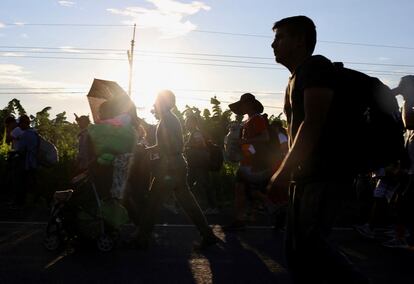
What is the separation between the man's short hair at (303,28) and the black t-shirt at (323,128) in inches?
11.3

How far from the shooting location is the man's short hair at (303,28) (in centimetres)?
379

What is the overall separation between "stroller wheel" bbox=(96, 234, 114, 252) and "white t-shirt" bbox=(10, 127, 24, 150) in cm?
541

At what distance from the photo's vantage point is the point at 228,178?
15.2 meters

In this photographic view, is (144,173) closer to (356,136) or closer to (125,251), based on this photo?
(125,251)

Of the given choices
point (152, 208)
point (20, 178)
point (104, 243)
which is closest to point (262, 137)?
point (152, 208)

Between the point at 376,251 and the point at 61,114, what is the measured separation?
183 ft

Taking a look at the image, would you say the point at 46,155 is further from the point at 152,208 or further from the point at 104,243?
the point at 104,243

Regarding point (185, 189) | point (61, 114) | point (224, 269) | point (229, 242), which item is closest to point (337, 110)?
point (224, 269)

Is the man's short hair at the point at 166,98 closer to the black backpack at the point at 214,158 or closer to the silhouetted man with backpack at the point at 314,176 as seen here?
the black backpack at the point at 214,158

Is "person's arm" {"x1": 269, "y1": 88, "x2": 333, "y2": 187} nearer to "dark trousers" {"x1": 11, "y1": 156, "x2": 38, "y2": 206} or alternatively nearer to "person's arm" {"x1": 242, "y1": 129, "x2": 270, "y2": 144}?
"person's arm" {"x1": 242, "y1": 129, "x2": 270, "y2": 144}

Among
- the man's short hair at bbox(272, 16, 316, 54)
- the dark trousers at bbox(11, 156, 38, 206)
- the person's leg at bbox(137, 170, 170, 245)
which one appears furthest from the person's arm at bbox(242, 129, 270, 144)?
the dark trousers at bbox(11, 156, 38, 206)

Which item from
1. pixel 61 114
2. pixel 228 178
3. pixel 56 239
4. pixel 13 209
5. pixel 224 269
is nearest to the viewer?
pixel 224 269

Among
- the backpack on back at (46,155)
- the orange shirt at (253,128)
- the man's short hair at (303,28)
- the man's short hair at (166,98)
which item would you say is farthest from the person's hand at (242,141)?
the man's short hair at (303,28)

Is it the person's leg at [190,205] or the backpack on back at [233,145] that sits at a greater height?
the backpack on back at [233,145]
